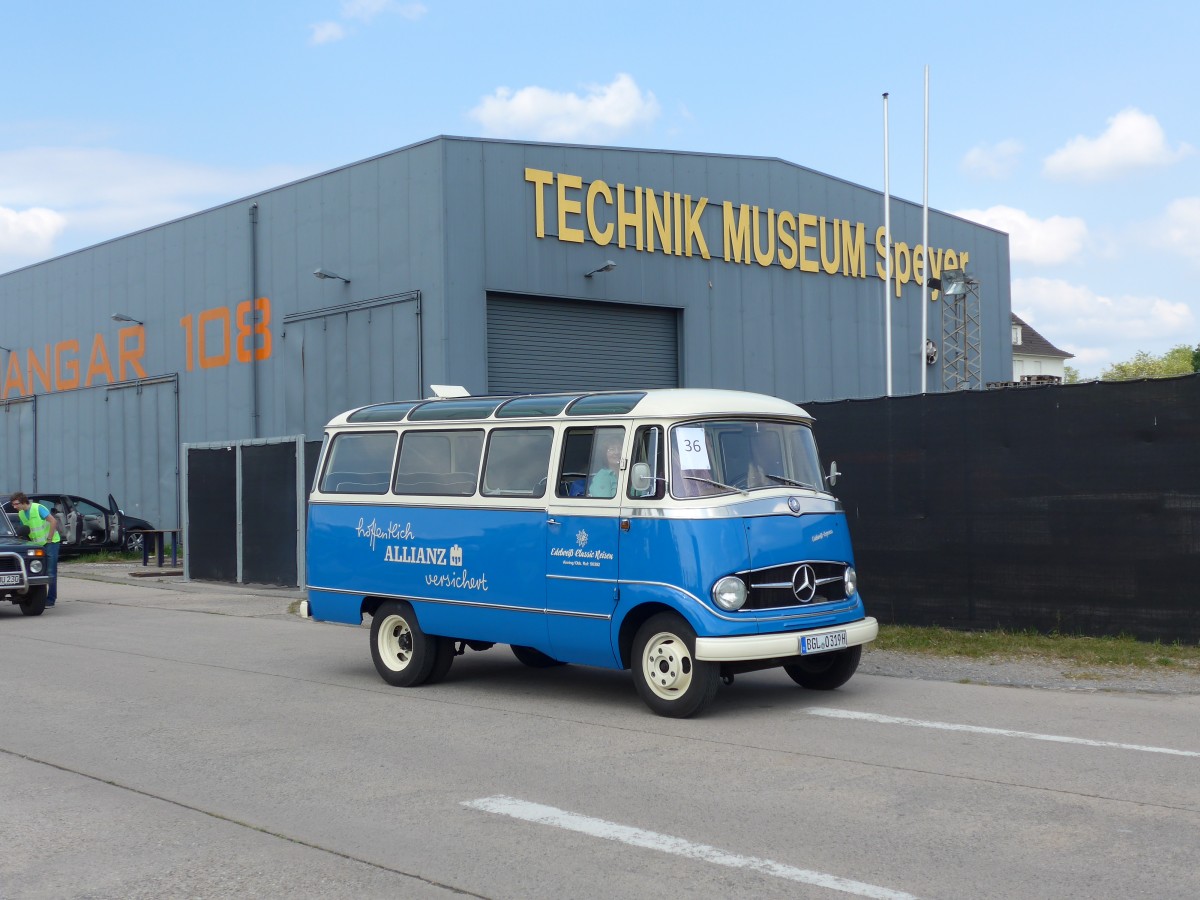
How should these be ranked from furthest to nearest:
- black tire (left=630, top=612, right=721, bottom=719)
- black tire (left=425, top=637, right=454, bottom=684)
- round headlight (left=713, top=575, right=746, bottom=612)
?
black tire (left=425, top=637, right=454, bottom=684), black tire (left=630, top=612, right=721, bottom=719), round headlight (left=713, top=575, right=746, bottom=612)

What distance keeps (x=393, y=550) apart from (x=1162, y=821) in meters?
6.97

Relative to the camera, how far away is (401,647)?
11703 mm

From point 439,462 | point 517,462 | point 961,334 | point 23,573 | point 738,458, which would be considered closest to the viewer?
point 738,458

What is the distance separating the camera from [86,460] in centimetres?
3678

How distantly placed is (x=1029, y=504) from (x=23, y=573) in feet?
45.5

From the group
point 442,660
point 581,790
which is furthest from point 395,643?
point 581,790

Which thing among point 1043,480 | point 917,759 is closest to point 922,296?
point 1043,480

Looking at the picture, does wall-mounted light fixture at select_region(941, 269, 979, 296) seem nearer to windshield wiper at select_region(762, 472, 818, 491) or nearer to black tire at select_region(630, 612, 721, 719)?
windshield wiper at select_region(762, 472, 818, 491)

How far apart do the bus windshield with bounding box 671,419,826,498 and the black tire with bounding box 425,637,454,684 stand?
3.03 m

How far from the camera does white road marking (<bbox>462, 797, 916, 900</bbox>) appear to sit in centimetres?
545

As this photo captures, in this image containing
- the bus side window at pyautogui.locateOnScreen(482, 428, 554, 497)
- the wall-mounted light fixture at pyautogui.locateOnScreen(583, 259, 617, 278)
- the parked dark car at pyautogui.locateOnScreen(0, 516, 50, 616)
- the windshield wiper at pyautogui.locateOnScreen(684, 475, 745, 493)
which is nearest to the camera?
the windshield wiper at pyautogui.locateOnScreen(684, 475, 745, 493)

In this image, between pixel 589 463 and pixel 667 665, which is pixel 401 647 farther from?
pixel 667 665

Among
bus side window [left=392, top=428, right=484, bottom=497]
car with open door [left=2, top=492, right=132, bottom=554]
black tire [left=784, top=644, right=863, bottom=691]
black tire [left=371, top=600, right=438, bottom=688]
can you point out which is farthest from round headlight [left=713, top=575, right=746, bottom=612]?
car with open door [left=2, top=492, right=132, bottom=554]

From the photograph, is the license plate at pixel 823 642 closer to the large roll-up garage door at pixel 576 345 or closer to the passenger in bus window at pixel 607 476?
the passenger in bus window at pixel 607 476
